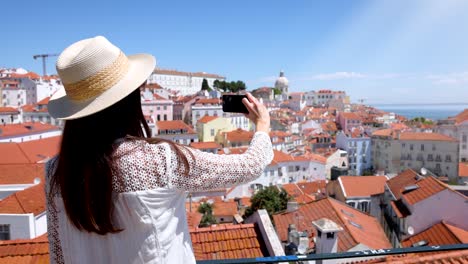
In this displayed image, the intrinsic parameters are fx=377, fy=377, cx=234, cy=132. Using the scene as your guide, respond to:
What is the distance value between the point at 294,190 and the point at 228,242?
2030cm

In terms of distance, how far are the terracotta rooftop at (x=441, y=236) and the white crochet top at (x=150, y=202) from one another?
1058cm

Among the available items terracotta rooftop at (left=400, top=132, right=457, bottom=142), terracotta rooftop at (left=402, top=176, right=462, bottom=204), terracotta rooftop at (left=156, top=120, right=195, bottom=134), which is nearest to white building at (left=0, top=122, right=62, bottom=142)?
terracotta rooftop at (left=156, top=120, right=195, bottom=134)

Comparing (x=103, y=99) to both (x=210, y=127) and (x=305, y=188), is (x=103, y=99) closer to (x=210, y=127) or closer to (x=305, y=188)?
(x=305, y=188)

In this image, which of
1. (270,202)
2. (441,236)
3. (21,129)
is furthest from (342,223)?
(21,129)

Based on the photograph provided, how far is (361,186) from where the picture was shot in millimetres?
20047

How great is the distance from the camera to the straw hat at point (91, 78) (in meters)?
1.03

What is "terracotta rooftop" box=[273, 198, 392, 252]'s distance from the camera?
385 inches

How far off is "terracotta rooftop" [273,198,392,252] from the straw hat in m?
9.21

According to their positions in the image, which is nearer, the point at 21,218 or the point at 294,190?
the point at 21,218

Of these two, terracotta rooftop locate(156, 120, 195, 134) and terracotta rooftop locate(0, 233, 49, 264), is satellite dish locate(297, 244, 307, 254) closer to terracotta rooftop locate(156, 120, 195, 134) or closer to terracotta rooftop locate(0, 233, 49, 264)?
terracotta rooftop locate(0, 233, 49, 264)

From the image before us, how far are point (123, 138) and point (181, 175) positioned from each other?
197mm

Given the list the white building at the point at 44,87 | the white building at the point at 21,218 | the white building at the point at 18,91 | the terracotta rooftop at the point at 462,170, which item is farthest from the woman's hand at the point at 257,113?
the white building at the point at 18,91

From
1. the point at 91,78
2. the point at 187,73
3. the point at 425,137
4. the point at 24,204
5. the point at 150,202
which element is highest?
the point at 187,73

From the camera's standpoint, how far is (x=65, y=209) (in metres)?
1.08
